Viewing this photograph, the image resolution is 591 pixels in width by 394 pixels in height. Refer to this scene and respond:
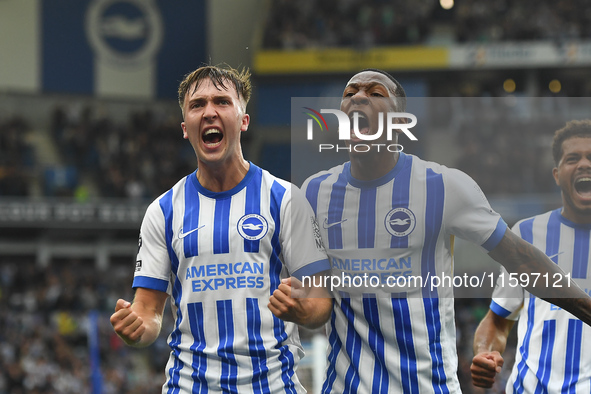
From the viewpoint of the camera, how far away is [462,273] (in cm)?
407

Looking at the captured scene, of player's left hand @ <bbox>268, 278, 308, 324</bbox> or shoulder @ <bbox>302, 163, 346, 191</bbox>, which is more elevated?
shoulder @ <bbox>302, 163, 346, 191</bbox>

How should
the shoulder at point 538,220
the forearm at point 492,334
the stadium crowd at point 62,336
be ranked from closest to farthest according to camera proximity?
the forearm at point 492,334 → the shoulder at point 538,220 → the stadium crowd at point 62,336

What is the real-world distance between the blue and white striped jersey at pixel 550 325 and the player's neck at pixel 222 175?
5.35 ft

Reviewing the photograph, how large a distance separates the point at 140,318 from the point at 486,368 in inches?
67.3

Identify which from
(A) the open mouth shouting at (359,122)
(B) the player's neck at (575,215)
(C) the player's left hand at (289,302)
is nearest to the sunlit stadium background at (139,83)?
(B) the player's neck at (575,215)

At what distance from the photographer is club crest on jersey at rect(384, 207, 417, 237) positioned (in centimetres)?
392

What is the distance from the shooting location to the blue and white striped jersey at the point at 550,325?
4.66 metres

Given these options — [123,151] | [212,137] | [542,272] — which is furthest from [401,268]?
[123,151]

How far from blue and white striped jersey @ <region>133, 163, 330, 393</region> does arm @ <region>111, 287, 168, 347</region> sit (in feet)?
0.20

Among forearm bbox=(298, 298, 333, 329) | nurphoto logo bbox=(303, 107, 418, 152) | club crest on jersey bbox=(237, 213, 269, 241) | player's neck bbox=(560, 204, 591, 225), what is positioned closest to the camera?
forearm bbox=(298, 298, 333, 329)

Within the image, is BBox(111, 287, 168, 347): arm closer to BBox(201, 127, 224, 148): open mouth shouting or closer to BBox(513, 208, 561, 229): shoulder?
BBox(201, 127, 224, 148): open mouth shouting

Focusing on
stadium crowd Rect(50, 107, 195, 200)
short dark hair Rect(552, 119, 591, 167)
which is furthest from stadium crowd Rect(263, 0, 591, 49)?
short dark hair Rect(552, 119, 591, 167)

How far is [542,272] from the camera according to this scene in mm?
3863

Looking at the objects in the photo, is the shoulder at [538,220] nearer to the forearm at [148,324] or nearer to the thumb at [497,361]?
the thumb at [497,361]
